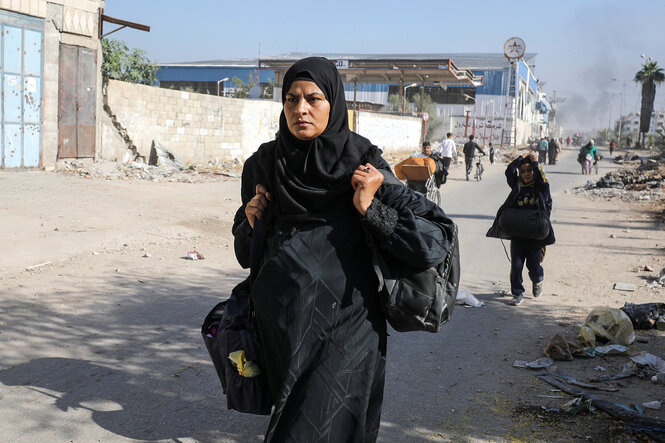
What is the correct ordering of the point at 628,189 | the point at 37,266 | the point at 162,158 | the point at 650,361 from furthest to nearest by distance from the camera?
the point at 628,189 → the point at 162,158 → the point at 37,266 → the point at 650,361

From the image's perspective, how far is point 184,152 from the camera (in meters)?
18.4

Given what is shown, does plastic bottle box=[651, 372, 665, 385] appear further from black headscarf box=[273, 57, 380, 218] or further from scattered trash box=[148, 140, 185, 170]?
scattered trash box=[148, 140, 185, 170]

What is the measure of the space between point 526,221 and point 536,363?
2.04m

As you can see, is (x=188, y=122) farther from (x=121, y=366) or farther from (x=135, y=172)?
(x=121, y=366)

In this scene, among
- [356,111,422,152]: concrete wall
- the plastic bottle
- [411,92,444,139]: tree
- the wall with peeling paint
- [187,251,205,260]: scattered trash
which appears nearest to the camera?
the plastic bottle

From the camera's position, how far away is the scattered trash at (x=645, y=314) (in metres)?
5.55

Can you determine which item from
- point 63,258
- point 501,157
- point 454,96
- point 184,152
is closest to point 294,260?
point 63,258

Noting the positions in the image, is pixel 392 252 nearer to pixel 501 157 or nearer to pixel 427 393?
pixel 427 393

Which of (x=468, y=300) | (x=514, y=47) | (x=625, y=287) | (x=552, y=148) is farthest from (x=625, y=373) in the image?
(x=514, y=47)

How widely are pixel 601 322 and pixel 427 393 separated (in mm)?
1995

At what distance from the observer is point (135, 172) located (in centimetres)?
1505

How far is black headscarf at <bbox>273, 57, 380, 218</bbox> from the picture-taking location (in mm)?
2262

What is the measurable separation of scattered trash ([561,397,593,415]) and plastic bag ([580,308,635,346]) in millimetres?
1359

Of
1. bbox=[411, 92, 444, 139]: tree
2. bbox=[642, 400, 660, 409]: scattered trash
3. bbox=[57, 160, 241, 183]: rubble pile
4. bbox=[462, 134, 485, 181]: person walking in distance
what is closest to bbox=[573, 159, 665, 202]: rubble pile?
bbox=[462, 134, 485, 181]: person walking in distance
